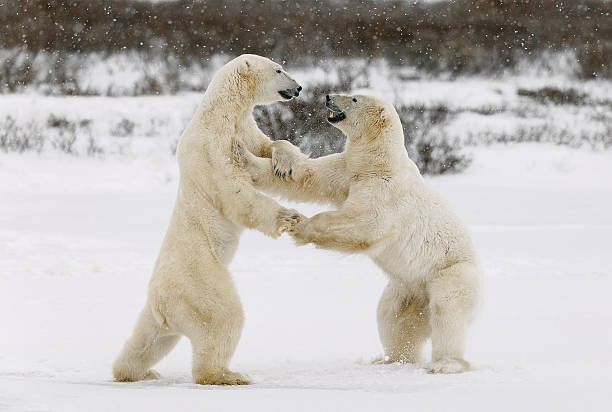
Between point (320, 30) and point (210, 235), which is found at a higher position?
point (320, 30)

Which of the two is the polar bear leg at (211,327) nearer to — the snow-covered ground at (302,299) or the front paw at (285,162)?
the snow-covered ground at (302,299)

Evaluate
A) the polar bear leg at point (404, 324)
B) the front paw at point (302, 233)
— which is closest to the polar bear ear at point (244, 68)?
the front paw at point (302, 233)

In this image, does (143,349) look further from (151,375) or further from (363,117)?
(363,117)

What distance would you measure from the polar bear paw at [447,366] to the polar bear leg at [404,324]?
0.29 metres

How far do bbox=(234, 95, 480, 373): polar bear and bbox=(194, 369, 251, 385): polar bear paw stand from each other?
0.61 meters

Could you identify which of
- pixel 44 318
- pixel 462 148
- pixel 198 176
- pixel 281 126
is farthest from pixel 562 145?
pixel 198 176

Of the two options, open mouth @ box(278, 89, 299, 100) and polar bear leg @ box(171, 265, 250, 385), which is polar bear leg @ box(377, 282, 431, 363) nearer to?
polar bear leg @ box(171, 265, 250, 385)

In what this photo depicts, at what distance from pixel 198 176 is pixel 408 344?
A: 4.03 feet

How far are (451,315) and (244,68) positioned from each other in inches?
53.0

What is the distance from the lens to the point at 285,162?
353 centimetres

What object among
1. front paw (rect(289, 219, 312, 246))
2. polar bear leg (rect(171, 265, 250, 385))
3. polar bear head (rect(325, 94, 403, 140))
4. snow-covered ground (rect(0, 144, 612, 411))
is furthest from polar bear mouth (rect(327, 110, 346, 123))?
snow-covered ground (rect(0, 144, 612, 411))

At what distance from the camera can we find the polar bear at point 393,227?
3.42 meters

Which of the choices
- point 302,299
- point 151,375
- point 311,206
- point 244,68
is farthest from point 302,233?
point 311,206

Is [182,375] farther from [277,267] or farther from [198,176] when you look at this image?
[277,267]
